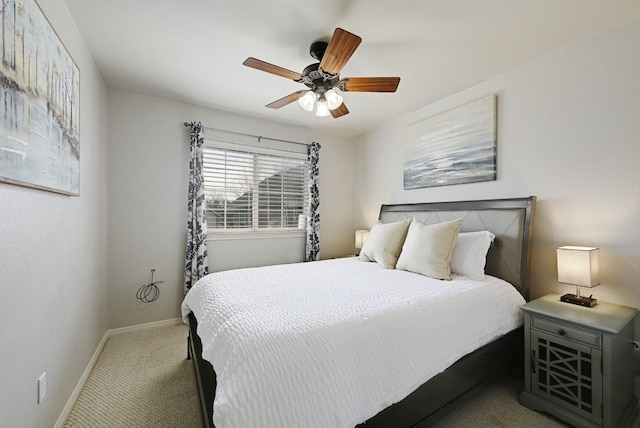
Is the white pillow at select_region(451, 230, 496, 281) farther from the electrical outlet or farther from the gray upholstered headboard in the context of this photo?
the electrical outlet

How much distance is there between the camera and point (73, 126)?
71.8 inches

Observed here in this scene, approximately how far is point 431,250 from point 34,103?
2.74 m

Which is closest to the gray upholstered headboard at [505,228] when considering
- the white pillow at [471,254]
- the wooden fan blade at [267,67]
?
the white pillow at [471,254]

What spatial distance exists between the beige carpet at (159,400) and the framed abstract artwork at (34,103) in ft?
4.74

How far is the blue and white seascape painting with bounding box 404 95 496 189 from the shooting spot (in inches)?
103

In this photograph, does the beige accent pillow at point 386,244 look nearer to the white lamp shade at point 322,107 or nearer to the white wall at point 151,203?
the white lamp shade at point 322,107

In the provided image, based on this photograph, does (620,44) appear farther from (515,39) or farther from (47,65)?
(47,65)

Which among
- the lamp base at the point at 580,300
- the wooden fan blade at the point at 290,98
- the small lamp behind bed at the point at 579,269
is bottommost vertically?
the lamp base at the point at 580,300

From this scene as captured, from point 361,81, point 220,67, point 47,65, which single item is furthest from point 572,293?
point 47,65

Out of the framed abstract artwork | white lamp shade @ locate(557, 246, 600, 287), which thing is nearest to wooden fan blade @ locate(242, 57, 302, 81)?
the framed abstract artwork

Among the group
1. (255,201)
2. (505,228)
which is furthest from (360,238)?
(505,228)

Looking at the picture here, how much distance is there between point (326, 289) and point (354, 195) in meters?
2.80

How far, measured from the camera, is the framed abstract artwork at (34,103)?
111 cm

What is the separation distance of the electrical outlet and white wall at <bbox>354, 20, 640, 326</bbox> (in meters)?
3.45
